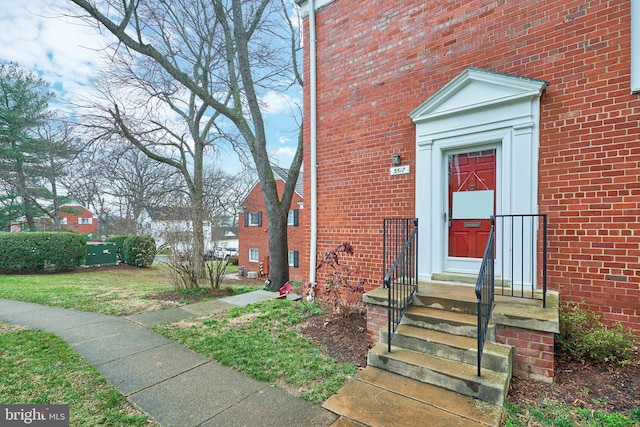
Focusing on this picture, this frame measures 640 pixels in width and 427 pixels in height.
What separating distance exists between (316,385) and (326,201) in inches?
129

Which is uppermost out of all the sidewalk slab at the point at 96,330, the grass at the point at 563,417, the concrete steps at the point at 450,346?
the concrete steps at the point at 450,346

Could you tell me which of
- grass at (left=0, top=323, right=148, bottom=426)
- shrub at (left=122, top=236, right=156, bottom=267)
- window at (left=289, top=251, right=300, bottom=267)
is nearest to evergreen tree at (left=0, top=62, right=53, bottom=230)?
shrub at (left=122, top=236, right=156, bottom=267)

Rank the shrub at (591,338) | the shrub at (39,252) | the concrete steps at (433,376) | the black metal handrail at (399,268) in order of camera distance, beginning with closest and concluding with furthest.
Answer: the concrete steps at (433,376) < the shrub at (591,338) < the black metal handrail at (399,268) < the shrub at (39,252)

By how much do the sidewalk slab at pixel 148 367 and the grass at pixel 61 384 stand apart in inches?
4.2

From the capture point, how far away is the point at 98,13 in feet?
23.8

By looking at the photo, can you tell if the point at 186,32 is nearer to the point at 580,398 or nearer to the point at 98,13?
the point at 98,13

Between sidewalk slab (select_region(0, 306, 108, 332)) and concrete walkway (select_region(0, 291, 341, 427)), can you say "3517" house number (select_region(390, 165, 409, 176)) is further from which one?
sidewalk slab (select_region(0, 306, 108, 332))

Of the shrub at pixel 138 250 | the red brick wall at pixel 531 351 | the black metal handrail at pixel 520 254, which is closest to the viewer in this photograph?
the red brick wall at pixel 531 351

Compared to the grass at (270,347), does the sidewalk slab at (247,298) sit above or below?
below

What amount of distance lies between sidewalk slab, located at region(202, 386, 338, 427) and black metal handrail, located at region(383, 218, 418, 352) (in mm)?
1023

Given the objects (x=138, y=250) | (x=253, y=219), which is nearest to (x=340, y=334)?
(x=138, y=250)

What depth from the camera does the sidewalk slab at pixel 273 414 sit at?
2307mm

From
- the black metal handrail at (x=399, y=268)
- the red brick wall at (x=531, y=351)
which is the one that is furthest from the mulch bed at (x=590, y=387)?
the black metal handrail at (x=399, y=268)

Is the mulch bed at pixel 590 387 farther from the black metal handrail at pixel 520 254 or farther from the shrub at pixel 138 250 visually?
the shrub at pixel 138 250
